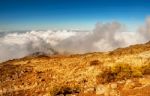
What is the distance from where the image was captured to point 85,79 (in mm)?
85375

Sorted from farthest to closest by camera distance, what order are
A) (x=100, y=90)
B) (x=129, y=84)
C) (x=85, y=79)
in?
(x=85, y=79)
(x=100, y=90)
(x=129, y=84)

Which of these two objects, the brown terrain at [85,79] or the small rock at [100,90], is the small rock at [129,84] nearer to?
the brown terrain at [85,79]

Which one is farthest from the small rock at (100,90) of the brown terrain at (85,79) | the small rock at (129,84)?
the small rock at (129,84)

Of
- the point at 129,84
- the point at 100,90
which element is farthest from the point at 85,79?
the point at 129,84

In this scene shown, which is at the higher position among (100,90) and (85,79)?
(85,79)

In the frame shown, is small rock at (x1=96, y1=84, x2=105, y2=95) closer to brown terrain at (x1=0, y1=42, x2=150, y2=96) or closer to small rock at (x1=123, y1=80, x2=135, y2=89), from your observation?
brown terrain at (x1=0, y1=42, x2=150, y2=96)

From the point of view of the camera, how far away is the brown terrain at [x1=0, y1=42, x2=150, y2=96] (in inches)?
2285

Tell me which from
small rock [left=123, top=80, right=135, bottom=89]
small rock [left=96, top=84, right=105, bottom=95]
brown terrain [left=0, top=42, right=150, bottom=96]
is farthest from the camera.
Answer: small rock [left=96, top=84, right=105, bottom=95]

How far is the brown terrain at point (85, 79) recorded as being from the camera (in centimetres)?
5804

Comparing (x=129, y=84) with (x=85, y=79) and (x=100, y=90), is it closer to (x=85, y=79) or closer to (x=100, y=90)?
(x=100, y=90)

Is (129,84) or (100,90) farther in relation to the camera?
(100,90)

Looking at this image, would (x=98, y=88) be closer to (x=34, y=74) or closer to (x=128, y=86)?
(x=128, y=86)

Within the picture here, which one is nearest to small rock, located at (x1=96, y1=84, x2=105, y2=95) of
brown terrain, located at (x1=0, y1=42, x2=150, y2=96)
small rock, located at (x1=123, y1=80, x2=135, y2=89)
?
brown terrain, located at (x1=0, y1=42, x2=150, y2=96)

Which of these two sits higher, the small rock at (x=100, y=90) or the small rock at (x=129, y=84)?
the small rock at (x=129, y=84)
